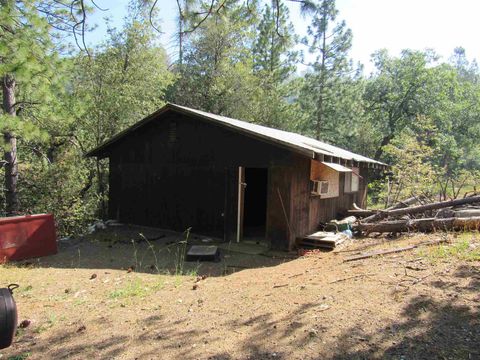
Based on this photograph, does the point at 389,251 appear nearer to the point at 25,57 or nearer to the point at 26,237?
the point at 25,57

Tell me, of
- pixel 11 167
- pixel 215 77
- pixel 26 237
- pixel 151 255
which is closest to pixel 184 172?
pixel 151 255

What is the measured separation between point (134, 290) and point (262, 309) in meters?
2.33

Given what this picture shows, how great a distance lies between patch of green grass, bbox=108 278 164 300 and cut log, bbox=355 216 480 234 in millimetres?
6099

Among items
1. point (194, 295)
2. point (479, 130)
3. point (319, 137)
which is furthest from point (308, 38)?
point (194, 295)

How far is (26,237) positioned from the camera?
8.22 meters

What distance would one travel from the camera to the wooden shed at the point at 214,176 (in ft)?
28.9

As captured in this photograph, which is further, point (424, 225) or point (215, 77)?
point (215, 77)

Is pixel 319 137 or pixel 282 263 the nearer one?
pixel 282 263

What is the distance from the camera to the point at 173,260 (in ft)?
26.7

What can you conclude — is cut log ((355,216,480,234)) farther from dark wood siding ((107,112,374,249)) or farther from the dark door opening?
Answer: the dark door opening

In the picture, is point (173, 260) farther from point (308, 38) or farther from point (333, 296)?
point (308, 38)

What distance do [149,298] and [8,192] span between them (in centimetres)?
807

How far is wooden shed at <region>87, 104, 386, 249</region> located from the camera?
8.81 m

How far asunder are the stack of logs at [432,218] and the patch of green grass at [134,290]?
6.13 m
